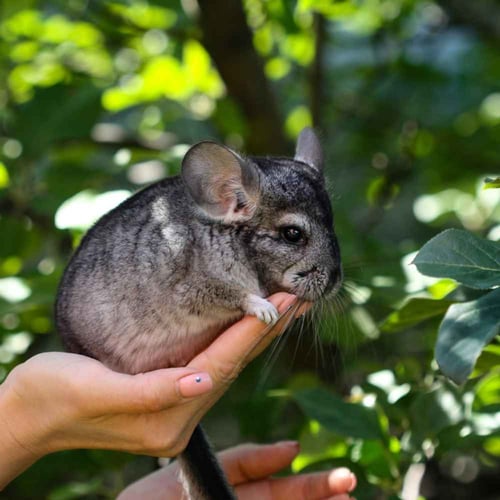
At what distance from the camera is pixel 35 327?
2.53 meters

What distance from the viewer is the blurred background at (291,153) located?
6.42 ft

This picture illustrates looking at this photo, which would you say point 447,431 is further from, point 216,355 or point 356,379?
point 356,379

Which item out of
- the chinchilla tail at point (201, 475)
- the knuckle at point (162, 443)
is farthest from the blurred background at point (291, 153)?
the knuckle at point (162, 443)

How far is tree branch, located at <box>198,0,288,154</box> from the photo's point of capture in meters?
2.71

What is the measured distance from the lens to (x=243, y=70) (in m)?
2.82

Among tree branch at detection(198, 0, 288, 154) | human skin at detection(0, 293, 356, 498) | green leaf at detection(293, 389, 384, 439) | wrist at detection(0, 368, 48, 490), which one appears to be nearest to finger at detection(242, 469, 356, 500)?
green leaf at detection(293, 389, 384, 439)

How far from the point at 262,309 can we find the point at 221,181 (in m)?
0.29

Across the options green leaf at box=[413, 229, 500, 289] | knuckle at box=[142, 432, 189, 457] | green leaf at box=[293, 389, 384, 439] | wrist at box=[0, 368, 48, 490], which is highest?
green leaf at box=[413, 229, 500, 289]

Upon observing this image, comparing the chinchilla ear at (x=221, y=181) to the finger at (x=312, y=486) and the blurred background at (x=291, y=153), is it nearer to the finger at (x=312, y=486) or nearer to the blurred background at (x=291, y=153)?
the blurred background at (x=291, y=153)

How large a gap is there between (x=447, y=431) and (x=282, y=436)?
977mm

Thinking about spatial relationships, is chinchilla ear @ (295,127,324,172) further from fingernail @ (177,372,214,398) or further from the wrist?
the wrist

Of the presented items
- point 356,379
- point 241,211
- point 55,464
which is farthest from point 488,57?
point 55,464

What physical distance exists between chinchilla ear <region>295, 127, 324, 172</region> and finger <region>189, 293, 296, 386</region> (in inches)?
20.7

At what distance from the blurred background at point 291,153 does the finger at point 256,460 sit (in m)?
0.09
